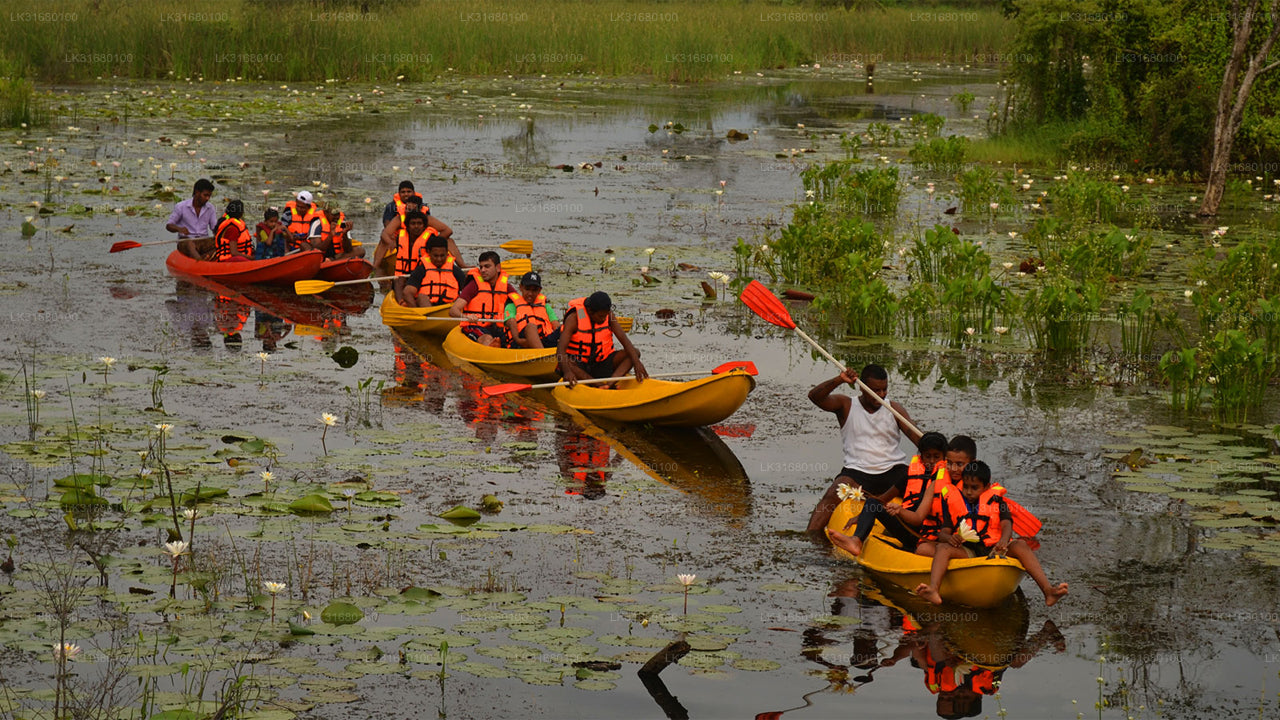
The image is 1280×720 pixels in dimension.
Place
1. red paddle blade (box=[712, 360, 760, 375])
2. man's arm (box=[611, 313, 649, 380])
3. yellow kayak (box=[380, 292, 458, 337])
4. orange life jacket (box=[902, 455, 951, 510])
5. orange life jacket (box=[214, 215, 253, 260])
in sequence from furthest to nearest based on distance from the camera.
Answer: orange life jacket (box=[214, 215, 253, 260]) < yellow kayak (box=[380, 292, 458, 337]) < man's arm (box=[611, 313, 649, 380]) < red paddle blade (box=[712, 360, 760, 375]) < orange life jacket (box=[902, 455, 951, 510])

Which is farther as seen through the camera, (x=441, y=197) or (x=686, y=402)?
(x=441, y=197)

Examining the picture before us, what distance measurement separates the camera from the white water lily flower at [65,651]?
550 centimetres

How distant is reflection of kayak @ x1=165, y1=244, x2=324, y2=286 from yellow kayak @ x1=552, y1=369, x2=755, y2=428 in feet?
17.3

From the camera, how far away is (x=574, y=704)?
6.40 metres

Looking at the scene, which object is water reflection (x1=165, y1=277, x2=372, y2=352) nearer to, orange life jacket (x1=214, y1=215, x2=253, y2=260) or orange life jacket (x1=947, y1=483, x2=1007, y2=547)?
orange life jacket (x1=214, y1=215, x2=253, y2=260)

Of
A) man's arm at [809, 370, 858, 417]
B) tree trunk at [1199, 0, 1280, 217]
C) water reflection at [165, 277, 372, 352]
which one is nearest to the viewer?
man's arm at [809, 370, 858, 417]

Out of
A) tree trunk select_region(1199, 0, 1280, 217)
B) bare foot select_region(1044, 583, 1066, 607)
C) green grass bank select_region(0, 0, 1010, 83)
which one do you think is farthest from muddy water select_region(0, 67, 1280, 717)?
green grass bank select_region(0, 0, 1010, 83)

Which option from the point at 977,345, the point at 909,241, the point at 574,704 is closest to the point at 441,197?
the point at 909,241

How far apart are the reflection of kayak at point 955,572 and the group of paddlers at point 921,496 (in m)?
0.08

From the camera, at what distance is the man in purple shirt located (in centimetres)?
1627

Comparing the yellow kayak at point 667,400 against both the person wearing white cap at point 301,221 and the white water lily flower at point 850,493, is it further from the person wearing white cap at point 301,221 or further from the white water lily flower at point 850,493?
the person wearing white cap at point 301,221

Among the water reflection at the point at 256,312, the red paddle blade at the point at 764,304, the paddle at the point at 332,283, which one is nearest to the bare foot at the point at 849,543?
the red paddle blade at the point at 764,304

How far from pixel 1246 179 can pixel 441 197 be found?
12430mm

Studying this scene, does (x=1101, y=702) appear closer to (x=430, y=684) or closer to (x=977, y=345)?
(x=430, y=684)
